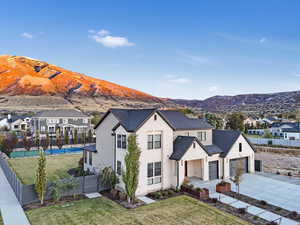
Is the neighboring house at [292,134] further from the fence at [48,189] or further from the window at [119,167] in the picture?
the fence at [48,189]

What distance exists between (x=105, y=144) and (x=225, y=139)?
12843 millimetres

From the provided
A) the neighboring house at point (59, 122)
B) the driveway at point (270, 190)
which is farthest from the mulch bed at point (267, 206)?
the neighboring house at point (59, 122)

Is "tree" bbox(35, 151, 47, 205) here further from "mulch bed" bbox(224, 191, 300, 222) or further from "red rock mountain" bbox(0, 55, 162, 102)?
"red rock mountain" bbox(0, 55, 162, 102)

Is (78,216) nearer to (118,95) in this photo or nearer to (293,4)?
(293,4)

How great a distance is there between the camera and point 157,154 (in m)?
17.7

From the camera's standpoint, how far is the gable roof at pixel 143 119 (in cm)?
1700

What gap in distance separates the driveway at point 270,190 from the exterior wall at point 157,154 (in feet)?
10.4

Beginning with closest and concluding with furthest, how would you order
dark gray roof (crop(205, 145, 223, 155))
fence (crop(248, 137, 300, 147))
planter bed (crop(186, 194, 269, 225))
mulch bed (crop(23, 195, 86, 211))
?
planter bed (crop(186, 194, 269, 225)), mulch bed (crop(23, 195, 86, 211)), dark gray roof (crop(205, 145, 223, 155)), fence (crop(248, 137, 300, 147))

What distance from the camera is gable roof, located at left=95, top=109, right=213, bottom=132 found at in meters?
17.0

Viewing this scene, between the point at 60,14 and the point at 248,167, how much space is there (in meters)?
41.1

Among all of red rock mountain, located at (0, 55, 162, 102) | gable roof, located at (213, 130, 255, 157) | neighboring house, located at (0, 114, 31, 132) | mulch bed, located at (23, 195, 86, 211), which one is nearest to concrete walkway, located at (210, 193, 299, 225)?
gable roof, located at (213, 130, 255, 157)

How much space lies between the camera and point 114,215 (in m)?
13.0

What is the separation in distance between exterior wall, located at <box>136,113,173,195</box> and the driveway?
10.4 ft

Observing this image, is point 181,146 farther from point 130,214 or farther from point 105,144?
point 130,214
